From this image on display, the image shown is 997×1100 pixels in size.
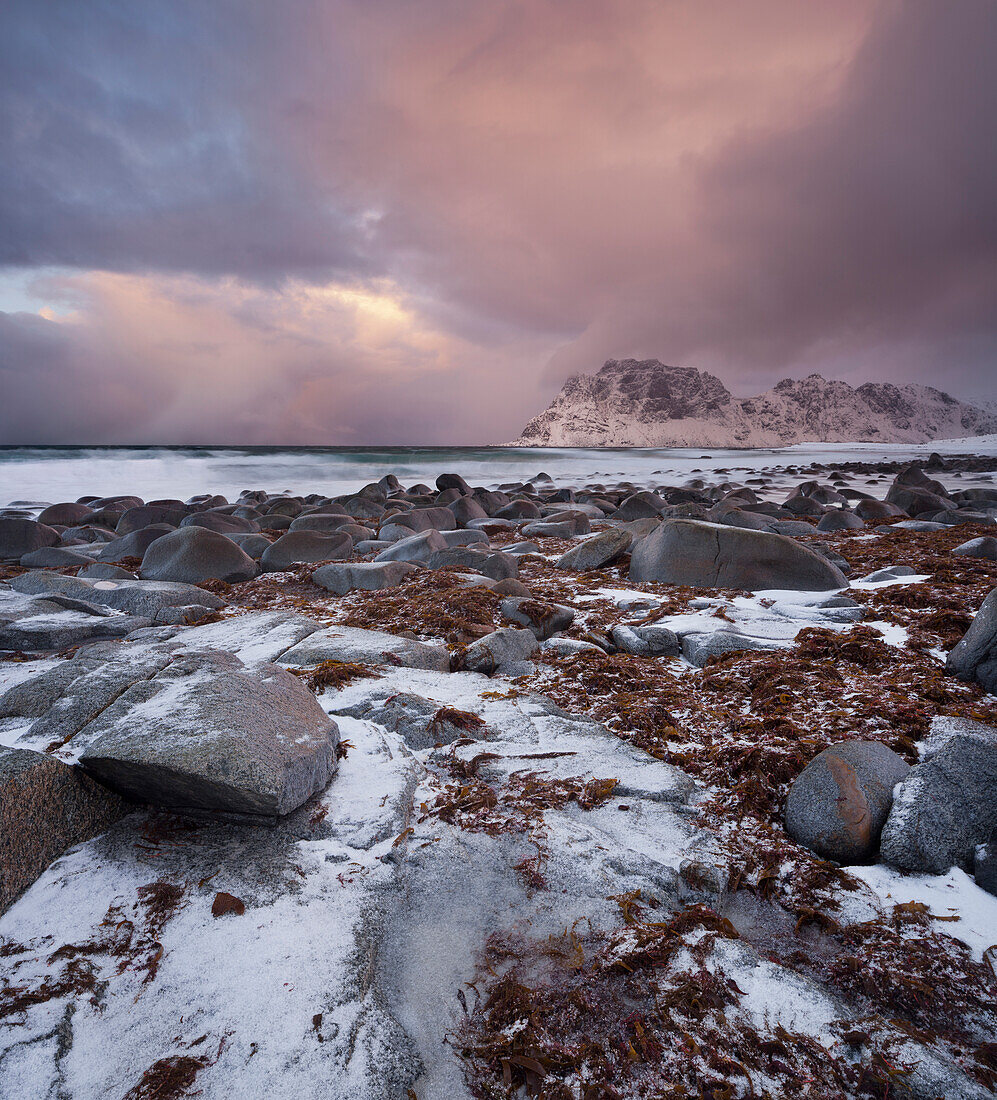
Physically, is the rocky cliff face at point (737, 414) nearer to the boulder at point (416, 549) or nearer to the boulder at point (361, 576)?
the boulder at point (416, 549)

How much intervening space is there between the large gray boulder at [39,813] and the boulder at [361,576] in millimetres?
3807

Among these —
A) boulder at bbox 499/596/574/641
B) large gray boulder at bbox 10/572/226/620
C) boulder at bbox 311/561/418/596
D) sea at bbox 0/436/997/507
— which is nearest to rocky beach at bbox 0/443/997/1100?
boulder at bbox 499/596/574/641

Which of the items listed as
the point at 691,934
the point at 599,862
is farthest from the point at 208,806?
the point at 691,934

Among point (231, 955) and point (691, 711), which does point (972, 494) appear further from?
point (231, 955)

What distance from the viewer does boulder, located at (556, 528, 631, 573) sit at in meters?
6.36

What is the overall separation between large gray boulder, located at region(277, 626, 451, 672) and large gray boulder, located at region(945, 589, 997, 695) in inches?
118

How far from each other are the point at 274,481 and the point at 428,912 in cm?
2445

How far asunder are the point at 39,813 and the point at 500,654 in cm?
235

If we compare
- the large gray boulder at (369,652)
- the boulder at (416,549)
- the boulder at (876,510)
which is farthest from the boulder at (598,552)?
the boulder at (876,510)

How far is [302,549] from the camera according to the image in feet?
23.3

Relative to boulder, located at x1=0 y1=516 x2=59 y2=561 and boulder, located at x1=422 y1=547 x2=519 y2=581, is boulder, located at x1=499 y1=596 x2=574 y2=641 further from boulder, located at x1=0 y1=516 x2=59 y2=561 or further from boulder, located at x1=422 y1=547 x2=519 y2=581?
boulder, located at x1=0 y1=516 x2=59 y2=561

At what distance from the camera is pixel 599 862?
185cm

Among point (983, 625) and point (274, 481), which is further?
point (274, 481)

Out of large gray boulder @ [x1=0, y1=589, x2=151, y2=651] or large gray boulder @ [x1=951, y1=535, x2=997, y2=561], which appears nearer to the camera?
large gray boulder @ [x1=0, y1=589, x2=151, y2=651]
